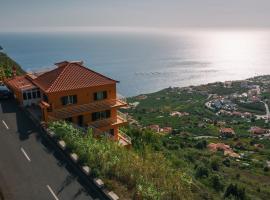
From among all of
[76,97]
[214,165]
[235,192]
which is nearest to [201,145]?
[214,165]

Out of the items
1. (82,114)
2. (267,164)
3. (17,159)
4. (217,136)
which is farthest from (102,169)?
(217,136)

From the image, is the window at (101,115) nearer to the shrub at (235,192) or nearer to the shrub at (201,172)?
the shrub at (235,192)

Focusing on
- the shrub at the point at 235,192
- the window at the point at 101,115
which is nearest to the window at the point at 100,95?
the window at the point at 101,115

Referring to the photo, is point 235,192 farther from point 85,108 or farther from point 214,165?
point 85,108

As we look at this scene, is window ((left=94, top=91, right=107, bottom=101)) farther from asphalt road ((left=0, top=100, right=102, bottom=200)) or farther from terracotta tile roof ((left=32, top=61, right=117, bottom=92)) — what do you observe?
asphalt road ((left=0, top=100, right=102, bottom=200))

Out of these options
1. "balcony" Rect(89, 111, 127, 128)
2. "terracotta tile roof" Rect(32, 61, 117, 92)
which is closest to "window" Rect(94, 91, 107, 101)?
"terracotta tile roof" Rect(32, 61, 117, 92)

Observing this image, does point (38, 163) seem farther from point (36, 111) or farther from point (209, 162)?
point (209, 162)
